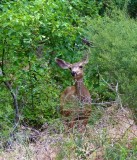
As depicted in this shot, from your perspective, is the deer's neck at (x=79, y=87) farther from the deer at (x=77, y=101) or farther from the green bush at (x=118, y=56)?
the green bush at (x=118, y=56)

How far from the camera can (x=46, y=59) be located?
10641 millimetres

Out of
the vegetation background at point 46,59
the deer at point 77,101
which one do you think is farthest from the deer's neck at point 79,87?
the vegetation background at point 46,59

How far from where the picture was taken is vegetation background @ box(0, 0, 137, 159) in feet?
27.7

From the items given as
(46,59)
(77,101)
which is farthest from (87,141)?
(46,59)

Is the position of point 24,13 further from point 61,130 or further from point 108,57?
point 61,130

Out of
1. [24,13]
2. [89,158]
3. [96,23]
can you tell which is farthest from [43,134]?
[96,23]

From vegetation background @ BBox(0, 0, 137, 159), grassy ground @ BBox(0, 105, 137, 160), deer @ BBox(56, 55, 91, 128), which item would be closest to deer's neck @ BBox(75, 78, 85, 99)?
deer @ BBox(56, 55, 91, 128)

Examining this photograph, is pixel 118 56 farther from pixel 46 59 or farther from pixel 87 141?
pixel 46 59

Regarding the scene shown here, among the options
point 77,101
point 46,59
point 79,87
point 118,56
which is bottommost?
point 46,59

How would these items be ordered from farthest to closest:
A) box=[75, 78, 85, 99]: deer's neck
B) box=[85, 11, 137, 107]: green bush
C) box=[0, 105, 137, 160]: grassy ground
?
box=[75, 78, 85, 99]: deer's neck < box=[85, 11, 137, 107]: green bush < box=[0, 105, 137, 160]: grassy ground

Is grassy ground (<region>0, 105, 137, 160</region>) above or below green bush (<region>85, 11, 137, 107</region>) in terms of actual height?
below

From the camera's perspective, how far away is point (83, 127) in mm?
7723

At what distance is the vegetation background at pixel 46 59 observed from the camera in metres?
8.45

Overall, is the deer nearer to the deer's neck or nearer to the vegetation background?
the deer's neck
